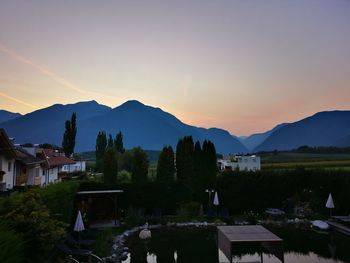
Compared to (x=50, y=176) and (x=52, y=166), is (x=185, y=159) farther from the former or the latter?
(x=50, y=176)

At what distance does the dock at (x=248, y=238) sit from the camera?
1391 centimetres

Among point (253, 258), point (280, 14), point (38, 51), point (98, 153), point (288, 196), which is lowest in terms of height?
point (253, 258)

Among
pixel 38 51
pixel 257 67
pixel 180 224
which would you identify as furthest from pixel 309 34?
pixel 38 51

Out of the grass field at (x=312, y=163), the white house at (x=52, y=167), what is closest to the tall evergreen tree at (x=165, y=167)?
the grass field at (x=312, y=163)

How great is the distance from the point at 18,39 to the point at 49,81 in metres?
6.36

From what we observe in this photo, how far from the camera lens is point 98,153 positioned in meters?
62.7

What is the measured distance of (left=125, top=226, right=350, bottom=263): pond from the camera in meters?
15.6

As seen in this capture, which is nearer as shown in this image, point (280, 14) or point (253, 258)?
point (253, 258)

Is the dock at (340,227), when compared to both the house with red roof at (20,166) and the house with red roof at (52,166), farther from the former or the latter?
the house with red roof at (52,166)

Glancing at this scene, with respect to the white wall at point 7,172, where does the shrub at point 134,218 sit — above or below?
below

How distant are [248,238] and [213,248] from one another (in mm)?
3849

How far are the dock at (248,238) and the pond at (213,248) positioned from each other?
36.4 inches

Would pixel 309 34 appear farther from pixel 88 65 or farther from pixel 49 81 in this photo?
pixel 49 81

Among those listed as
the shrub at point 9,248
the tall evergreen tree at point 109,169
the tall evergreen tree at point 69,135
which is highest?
the tall evergreen tree at point 69,135
